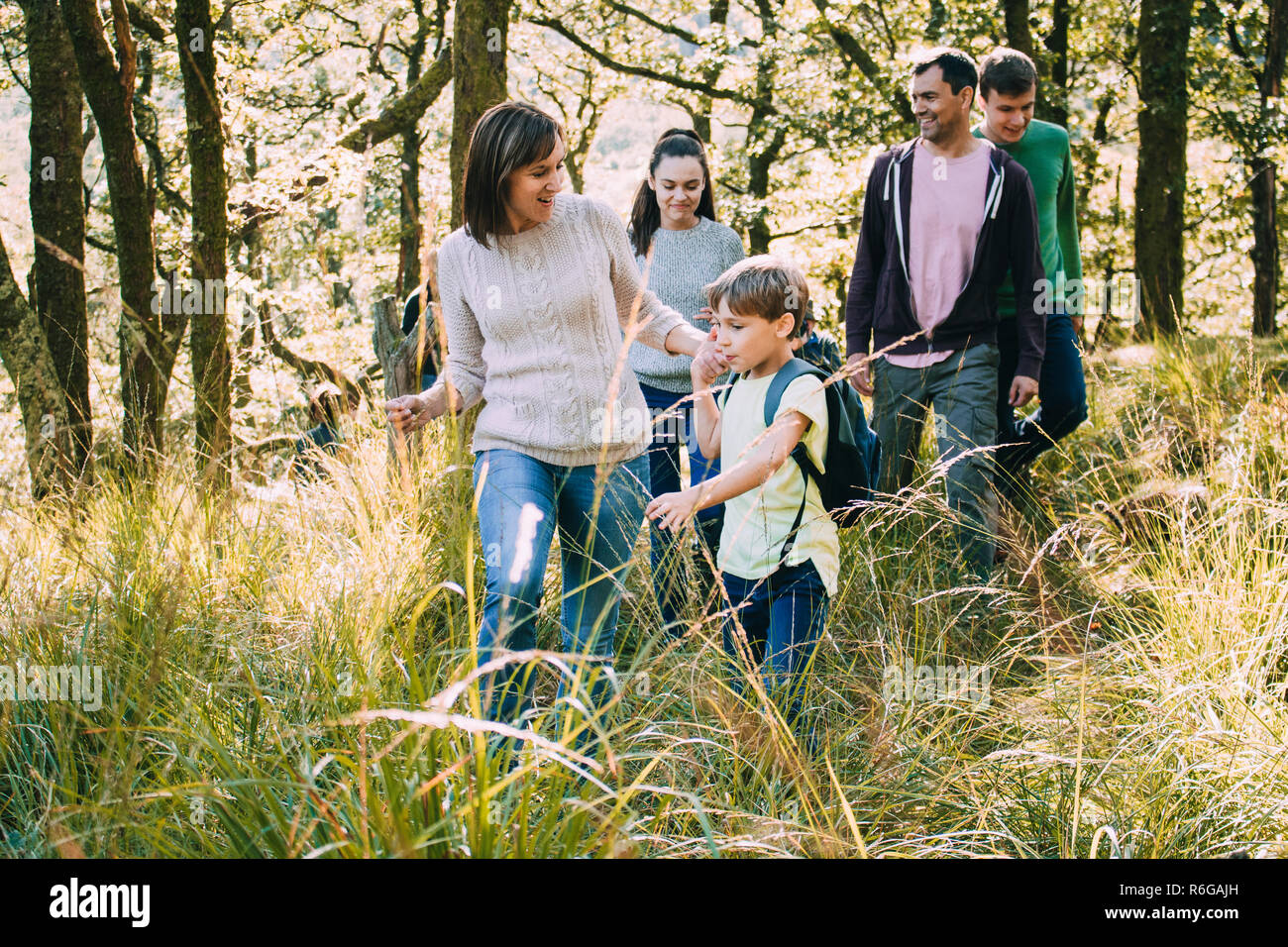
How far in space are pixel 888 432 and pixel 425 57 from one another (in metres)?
16.9

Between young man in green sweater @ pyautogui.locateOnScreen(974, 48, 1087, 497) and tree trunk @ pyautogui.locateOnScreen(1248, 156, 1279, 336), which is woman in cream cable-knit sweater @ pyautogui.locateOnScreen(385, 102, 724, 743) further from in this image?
tree trunk @ pyautogui.locateOnScreen(1248, 156, 1279, 336)

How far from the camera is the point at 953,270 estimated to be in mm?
3951

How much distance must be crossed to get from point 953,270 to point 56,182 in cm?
594

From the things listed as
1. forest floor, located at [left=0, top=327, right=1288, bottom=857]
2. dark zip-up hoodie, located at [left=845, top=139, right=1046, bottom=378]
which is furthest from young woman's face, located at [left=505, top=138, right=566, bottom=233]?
dark zip-up hoodie, located at [left=845, top=139, right=1046, bottom=378]

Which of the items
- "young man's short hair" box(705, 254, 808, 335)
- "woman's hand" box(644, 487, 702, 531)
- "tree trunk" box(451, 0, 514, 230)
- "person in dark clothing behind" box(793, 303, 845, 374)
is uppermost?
"tree trunk" box(451, 0, 514, 230)

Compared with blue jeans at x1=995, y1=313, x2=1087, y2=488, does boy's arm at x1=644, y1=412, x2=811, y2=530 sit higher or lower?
lower

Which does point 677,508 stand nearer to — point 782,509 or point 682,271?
point 782,509

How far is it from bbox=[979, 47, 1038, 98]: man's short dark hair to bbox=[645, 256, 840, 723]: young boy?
72.0 inches

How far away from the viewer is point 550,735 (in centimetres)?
234

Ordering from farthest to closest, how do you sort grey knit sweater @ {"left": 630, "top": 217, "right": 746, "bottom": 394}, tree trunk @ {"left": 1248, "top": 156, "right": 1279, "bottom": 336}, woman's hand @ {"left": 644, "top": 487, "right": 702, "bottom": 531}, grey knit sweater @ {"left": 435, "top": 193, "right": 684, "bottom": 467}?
tree trunk @ {"left": 1248, "top": 156, "right": 1279, "bottom": 336}
grey knit sweater @ {"left": 630, "top": 217, "right": 746, "bottom": 394}
grey knit sweater @ {"left": 435, "top": 193, "right": 684, "bottom": 467}
woman's hand @ {"left": 644, "top": 487, "right": 702, "bottom": 531}

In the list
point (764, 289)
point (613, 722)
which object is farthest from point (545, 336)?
point (613, 722)

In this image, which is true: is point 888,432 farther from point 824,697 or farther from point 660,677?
point 660,677

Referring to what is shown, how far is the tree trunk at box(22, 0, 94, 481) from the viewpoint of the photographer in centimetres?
655

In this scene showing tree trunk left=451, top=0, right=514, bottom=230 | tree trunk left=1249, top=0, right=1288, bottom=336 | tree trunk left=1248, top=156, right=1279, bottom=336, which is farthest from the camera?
tree trunk left=1248, top=156, right=1279, bottom=336
